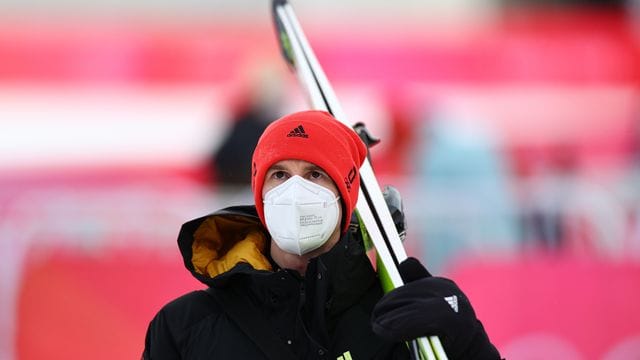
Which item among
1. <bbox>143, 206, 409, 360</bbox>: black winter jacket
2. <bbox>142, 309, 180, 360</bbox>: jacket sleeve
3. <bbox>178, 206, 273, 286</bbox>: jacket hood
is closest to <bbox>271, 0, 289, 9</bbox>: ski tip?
<bbox>178, 206, 273, 286</bbox>: jacket hood

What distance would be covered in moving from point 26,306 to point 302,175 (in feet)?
9.78

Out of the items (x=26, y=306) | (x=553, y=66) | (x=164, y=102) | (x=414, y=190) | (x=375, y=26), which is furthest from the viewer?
(x=375, y=26)

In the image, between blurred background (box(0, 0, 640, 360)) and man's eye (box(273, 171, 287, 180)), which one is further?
blurred background (box(0, 0, 640, 360))

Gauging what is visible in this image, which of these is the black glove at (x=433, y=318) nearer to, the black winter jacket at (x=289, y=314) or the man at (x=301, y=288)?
the man at (x=301, y=288)

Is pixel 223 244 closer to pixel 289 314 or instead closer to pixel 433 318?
pixel 289 314

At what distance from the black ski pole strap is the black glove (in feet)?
0.73

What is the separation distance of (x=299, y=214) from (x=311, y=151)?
15 cm

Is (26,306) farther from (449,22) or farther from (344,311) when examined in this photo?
(449,22)

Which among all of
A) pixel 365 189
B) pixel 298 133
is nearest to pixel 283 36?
pixel 365 189

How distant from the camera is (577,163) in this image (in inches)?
278

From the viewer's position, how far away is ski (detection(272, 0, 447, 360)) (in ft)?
7.73

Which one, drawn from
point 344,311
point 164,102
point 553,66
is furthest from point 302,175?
point 553,66

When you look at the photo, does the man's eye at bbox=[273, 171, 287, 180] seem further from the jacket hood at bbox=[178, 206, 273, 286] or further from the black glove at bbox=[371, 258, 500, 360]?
the black glove at bbox=[371, 258, 500, 360]

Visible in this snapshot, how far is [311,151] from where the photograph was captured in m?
2.44
